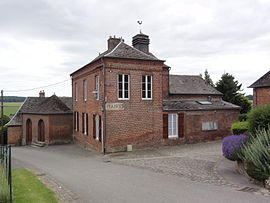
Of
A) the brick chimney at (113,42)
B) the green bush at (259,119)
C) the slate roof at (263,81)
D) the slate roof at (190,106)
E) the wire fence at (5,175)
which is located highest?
the brick chimney at (113,42)

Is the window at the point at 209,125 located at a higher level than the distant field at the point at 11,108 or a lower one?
lower

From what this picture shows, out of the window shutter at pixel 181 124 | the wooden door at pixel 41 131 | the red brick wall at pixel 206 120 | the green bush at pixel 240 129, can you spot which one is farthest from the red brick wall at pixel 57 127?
the green bush at pixel 240 129

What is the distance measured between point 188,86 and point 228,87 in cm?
1055

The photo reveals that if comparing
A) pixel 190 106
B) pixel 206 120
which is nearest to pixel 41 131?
pixel 190 106

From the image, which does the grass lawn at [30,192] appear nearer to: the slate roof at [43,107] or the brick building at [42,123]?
the brick building at [42,123]

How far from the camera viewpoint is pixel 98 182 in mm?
10750

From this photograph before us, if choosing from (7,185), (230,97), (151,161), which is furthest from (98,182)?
(230,97)

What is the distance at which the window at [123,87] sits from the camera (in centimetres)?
1934

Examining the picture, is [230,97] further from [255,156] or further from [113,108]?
[255,156]

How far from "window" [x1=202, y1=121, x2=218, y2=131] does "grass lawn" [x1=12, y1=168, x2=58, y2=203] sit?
15546mm

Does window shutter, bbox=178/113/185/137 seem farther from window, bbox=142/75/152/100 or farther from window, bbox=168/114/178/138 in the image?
window, bbox=142/75/152/100

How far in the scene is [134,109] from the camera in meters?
19.6

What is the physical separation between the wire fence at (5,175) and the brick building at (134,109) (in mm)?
9960

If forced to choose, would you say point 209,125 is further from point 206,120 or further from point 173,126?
point 173,126
